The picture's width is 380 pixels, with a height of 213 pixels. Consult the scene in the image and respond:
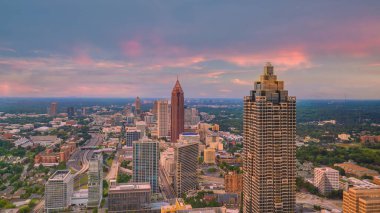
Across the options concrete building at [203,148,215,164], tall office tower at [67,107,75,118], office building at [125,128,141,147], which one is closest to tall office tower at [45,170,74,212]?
concrete building at [203,148,215,164]

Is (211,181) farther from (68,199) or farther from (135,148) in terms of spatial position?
(68,199)

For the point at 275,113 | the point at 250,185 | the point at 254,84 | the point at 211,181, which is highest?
the point at 254,84

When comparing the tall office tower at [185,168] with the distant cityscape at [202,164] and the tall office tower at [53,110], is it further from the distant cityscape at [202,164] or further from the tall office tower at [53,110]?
the tall office tower at [53,110]

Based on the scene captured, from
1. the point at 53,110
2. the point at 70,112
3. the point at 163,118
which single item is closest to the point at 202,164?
the point at 163,118

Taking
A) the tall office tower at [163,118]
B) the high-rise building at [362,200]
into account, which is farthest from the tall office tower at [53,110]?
the high-rise building at [362,200]

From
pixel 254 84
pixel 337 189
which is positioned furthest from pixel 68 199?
pixel 337 189
